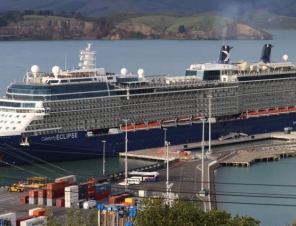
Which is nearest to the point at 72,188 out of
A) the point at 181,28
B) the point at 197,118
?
the point at 197,118

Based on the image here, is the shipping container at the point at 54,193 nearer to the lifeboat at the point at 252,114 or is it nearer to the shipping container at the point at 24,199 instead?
the shipping container at the point at 24,199

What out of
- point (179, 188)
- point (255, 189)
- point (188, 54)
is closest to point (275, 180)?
point (255, 189)

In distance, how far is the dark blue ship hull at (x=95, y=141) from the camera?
32.9m

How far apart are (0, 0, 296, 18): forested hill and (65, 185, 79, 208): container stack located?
121 metres

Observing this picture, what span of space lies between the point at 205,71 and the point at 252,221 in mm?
20552

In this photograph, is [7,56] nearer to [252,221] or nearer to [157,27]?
[157,27]

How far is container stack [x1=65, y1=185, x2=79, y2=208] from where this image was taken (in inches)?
1011

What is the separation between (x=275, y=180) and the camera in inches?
1241

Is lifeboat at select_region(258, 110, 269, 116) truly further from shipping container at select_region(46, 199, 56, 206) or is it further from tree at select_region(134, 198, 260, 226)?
tree at select_region(134, 198, 260, 226)

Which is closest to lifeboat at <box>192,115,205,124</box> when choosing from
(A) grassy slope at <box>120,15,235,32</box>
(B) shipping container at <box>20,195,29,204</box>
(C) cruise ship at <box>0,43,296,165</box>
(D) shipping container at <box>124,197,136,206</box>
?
(C) cruise ship at <box>0,43,296,165</box>

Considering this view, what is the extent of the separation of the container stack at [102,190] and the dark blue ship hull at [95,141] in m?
6.37

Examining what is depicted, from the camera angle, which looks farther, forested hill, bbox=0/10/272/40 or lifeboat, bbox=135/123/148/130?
forested hill, bbox=0/10/272/40

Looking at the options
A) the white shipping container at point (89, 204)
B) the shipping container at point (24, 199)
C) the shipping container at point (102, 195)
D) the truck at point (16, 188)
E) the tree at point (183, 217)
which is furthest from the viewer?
the truck at point (16, 188)

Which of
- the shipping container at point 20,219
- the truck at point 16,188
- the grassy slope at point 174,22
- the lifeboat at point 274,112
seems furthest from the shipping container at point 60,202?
the grassy slope at point 174,22
